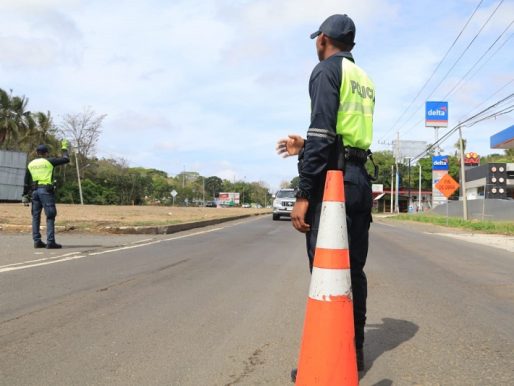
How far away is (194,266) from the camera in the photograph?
7.95 metres

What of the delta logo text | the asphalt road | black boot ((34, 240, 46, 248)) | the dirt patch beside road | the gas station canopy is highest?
the gas station canopy

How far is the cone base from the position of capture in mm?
2557

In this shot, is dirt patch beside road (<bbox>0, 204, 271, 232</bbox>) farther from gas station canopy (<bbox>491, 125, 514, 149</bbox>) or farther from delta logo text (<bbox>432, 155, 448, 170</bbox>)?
delta logo text (<bbox>432, 155, 448, 170</bbox>)

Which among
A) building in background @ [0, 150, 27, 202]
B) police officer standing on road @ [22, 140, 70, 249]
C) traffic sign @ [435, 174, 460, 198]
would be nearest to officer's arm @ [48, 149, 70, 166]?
police officer standing on road @ [22, 140, 70, 249]

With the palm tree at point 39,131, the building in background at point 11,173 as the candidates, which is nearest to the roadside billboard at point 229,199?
the palm tree at point 39,131

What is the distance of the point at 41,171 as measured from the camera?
958cm

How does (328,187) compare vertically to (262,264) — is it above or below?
above

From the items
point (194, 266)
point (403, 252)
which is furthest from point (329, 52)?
point (403, 252)

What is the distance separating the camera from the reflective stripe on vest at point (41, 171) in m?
9.57

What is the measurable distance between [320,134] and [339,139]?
0.57 ft

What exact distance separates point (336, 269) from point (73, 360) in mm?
2021

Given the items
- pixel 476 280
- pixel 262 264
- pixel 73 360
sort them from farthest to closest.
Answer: pixel 262 264, pixel 476 280, pixel 73 360

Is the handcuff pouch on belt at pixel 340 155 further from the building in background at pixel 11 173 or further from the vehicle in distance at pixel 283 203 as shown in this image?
the building in background at pixel 11 173

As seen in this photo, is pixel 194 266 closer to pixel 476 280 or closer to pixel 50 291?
pixel 50 291
